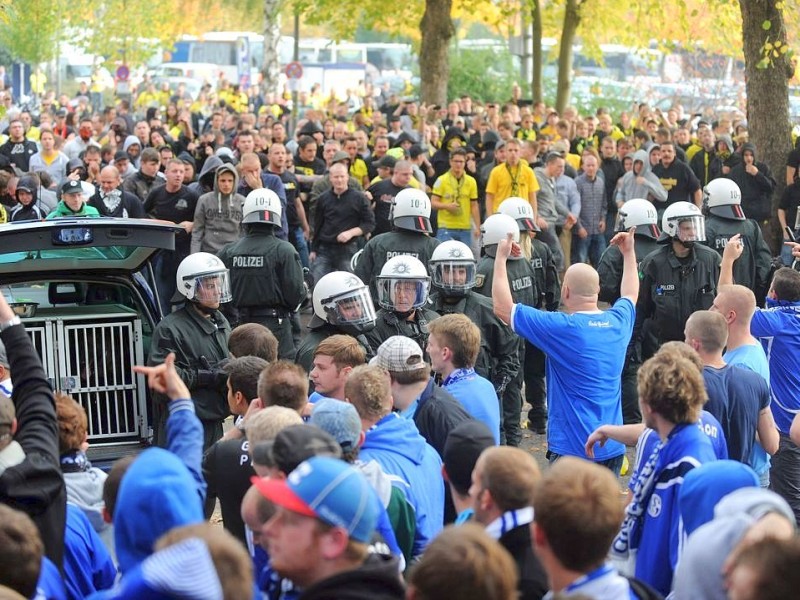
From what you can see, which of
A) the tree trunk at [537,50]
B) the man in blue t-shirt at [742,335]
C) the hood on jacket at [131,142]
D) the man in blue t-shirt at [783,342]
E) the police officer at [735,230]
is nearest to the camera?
the man in blue t-shirt at [742,335]

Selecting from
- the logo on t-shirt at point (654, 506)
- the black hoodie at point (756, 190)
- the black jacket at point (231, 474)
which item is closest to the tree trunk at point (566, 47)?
the black hoodie at point (756, 190)

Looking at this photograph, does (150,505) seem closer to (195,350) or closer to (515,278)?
(195,350)

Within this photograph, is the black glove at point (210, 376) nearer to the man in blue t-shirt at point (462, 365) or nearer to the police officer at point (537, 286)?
the man in blue t-shirt at point (462, 365)

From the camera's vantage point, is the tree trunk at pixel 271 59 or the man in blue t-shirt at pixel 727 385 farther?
the tree trunk at pixel 271 59

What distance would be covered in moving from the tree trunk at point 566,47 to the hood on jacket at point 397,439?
24422 mm

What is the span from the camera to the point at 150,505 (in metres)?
3.58

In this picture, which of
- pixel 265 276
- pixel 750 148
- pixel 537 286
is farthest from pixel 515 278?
pixel 750 148

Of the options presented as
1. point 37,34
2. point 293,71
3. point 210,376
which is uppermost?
point 37,34

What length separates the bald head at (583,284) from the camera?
24.1 feet

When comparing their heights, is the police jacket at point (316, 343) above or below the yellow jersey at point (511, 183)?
below

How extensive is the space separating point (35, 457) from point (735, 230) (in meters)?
8.38

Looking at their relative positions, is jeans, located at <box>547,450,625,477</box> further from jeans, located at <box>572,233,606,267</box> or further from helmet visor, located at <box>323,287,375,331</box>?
jeans, located at <box>572,233,606,267</box>

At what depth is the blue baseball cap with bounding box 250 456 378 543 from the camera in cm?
356

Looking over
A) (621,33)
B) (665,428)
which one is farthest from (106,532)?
(621,33)
